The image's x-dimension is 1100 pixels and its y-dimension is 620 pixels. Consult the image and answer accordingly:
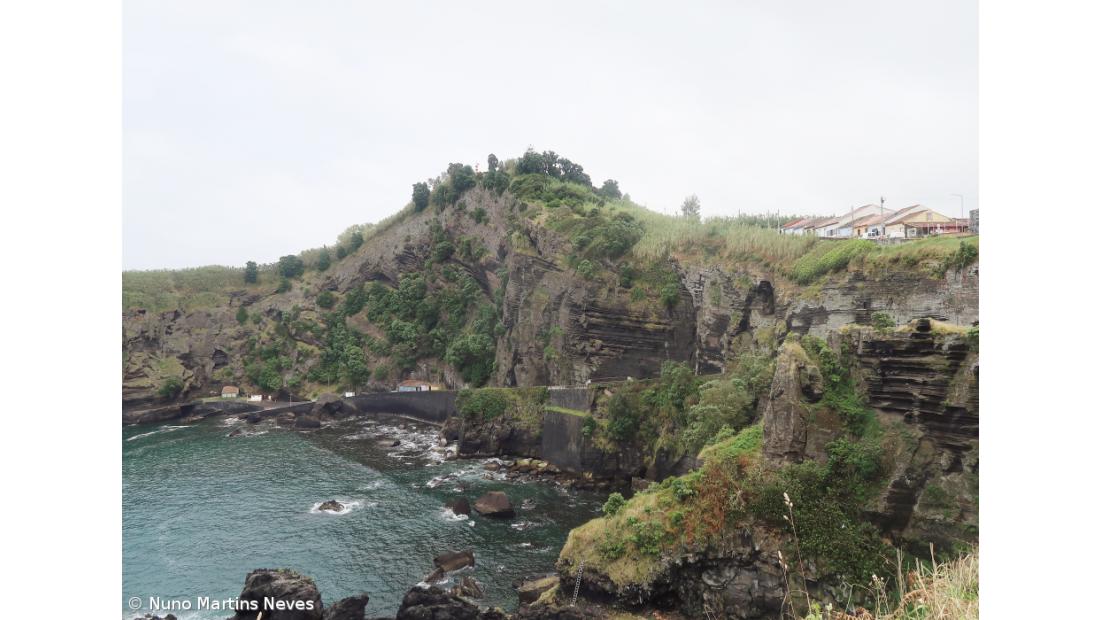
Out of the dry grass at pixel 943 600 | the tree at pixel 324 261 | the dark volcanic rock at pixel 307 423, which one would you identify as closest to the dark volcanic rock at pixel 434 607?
the dry grass at pixel 943 600

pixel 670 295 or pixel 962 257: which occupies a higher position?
pixel 962 257

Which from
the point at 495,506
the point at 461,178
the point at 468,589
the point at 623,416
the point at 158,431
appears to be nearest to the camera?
the point at 468,589

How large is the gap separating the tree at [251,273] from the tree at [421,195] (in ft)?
62.9

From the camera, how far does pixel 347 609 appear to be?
16.4m

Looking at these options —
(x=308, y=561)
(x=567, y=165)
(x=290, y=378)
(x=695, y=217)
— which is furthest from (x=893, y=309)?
(x=290, y=378)

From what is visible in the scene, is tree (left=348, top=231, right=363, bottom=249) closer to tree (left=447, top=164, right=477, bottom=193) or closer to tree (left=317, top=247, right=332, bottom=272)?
tree (left=317, top=247, right=332, bottom=272)

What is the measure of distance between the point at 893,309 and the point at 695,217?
18109mm

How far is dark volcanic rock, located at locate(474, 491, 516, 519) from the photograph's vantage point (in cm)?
2473

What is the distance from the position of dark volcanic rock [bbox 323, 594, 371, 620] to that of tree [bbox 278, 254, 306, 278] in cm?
5516

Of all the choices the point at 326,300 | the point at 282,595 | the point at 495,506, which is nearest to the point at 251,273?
the point at 326,300

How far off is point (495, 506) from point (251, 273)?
51531 millimetres

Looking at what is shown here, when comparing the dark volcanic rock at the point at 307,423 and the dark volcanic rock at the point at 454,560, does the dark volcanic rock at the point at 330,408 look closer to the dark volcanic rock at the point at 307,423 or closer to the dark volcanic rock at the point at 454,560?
the dark volcanic rock at the point at 307,423

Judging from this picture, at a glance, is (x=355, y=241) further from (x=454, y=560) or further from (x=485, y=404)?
(x=454, y=560)

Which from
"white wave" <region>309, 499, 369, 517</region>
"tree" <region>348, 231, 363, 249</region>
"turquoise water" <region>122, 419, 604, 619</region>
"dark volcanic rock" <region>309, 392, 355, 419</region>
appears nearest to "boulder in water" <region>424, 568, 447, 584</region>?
"turquoise water" <region>122, 419, 604, 619</region>
